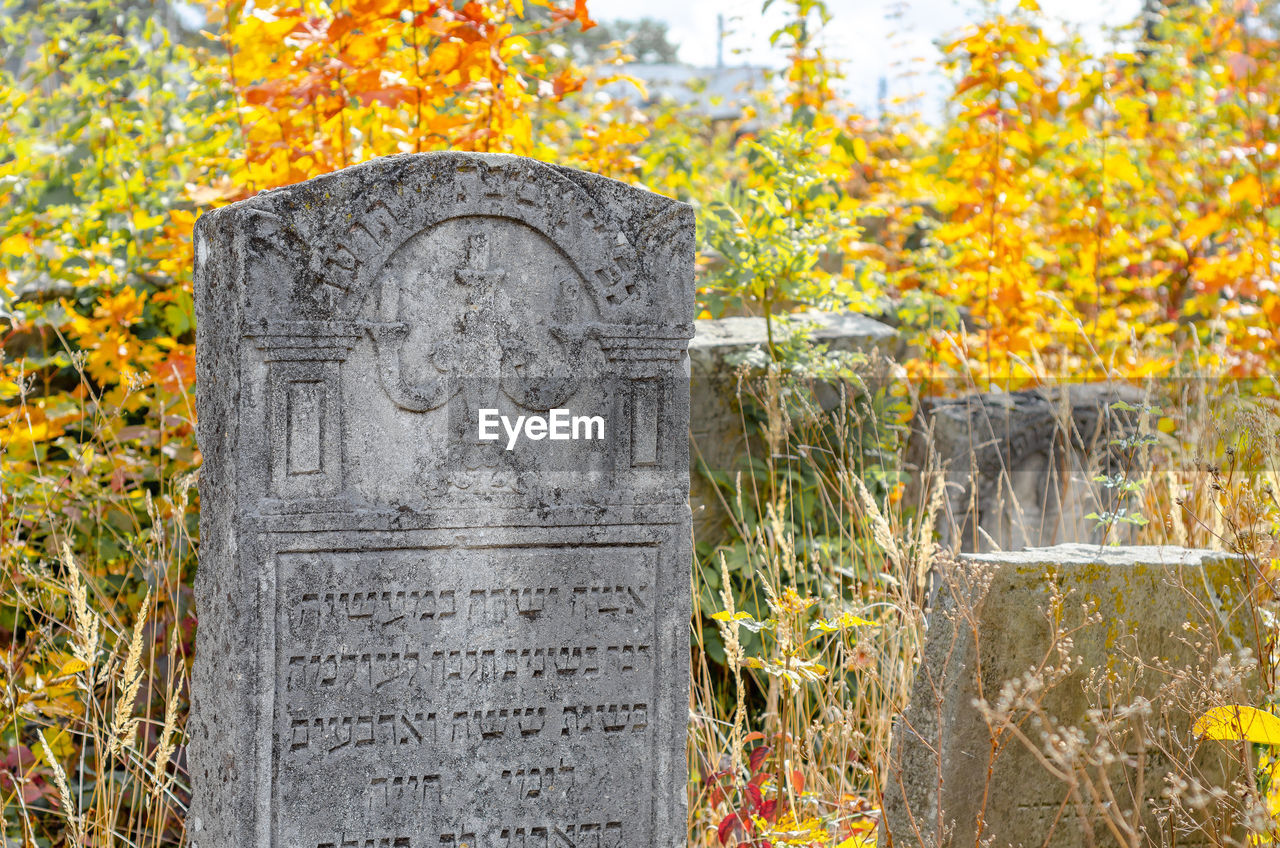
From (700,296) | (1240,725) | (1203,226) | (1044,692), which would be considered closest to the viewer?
(1240,725)

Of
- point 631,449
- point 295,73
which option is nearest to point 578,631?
point 631,449

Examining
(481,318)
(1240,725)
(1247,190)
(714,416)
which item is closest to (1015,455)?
Answer: (714,416)

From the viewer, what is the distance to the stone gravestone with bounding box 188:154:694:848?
1.96m

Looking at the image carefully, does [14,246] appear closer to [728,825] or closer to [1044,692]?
[728,825]

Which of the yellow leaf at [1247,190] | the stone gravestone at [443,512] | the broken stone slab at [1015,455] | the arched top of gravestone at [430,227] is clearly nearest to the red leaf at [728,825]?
the stone gravestone at [443,512]

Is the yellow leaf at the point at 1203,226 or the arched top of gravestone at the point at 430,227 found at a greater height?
the yellow leaf at the point at 1203,226

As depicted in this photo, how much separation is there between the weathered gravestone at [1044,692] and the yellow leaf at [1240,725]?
0.70ft

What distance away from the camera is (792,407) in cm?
362

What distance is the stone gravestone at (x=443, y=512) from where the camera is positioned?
196 cm

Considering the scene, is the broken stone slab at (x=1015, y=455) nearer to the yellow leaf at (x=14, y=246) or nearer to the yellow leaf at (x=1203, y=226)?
the yellow leaf at (x=1203, y=226)

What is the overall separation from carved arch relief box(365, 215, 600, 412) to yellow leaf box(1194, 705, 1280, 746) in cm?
136

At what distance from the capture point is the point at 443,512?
80.5 inches

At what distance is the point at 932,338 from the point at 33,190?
11.4 feet

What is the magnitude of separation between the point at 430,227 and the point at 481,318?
0.20 meters
